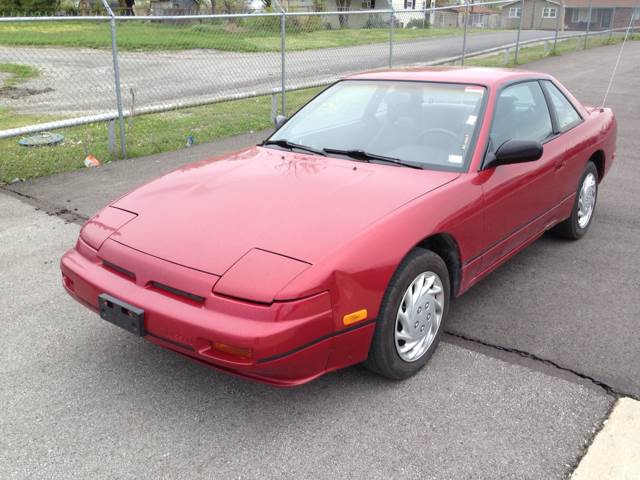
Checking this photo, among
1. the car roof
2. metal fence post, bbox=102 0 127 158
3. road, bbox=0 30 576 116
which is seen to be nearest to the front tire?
the car roof

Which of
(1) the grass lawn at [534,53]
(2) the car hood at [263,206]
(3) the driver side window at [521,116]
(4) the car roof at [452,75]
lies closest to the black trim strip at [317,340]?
(2) the car hood at [263,206]

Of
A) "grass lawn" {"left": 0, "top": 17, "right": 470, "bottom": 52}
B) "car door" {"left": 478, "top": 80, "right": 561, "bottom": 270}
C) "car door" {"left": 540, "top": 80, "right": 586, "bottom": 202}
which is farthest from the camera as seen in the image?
"grass lawn" {"left": 0, "top": 17, "right": 470, "bottom": 52}

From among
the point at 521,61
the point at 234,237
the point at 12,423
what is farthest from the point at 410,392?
the point at 521,61

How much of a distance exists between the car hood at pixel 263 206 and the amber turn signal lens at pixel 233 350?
32 cm

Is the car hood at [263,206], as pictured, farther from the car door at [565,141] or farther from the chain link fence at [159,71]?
the chain link fence at [159,71]

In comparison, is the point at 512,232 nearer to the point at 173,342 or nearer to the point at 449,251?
the point at 449,251

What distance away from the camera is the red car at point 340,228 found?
8.39 ft

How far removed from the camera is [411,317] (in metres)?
3.02

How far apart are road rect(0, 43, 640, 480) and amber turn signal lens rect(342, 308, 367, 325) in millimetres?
500

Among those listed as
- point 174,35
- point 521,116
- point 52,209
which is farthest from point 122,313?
point 174,35

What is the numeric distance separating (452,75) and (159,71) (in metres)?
7.63

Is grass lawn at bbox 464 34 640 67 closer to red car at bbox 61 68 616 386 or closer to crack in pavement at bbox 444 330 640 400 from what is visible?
red car at bbox 61 68 616 386

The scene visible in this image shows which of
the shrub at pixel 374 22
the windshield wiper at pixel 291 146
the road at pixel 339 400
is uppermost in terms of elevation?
the shrub at pixel 374 22

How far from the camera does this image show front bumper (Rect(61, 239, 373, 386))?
246cm
